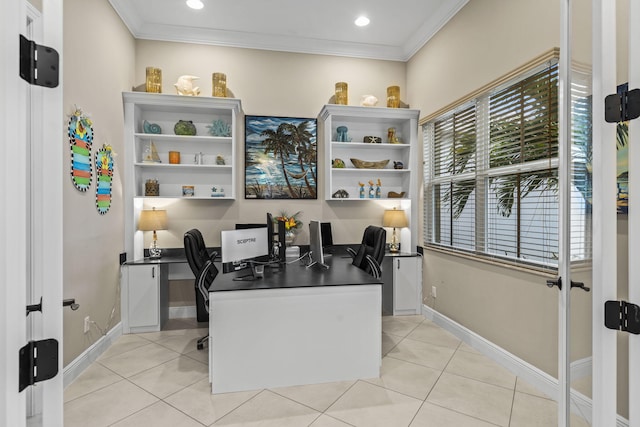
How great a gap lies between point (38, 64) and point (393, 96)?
4160 mm

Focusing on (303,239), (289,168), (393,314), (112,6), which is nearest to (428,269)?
(393,314)

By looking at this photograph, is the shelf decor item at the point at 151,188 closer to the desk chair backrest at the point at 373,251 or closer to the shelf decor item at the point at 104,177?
the shelf decor item at the point at 104,177

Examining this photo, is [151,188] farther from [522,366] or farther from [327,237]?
[522,366]

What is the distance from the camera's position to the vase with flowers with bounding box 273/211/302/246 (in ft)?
13.3

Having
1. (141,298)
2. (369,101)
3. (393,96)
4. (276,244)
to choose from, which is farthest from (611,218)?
(141,298)

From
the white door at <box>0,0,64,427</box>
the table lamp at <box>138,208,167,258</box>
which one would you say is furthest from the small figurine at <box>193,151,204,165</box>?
the white door at <box>0,0,64,427</box>

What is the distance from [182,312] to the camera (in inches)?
161

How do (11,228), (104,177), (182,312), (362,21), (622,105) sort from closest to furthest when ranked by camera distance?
(11,228) < (622,105) < (104,177) < (362,21) < (182,312)

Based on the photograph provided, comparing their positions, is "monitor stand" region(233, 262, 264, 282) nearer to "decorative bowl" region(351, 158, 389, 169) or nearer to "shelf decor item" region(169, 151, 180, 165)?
"shelf decor item" region(169, 151, 180, 165)

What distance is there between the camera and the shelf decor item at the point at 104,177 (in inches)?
118

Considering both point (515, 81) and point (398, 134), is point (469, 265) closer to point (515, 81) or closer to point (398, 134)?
point (515, 81)

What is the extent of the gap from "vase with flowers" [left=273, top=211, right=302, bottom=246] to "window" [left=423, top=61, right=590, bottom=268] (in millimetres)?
1741

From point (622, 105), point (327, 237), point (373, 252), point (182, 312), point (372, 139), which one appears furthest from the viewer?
point (372, 139)

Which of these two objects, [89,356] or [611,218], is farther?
[89,356]
